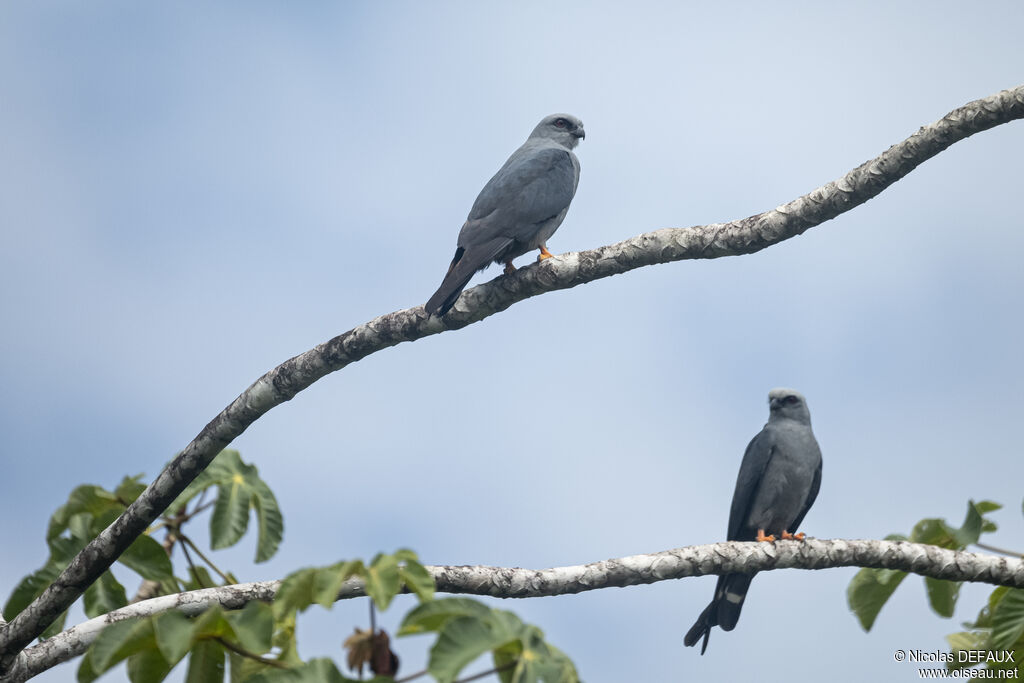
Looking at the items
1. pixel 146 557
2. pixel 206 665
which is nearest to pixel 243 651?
pixel 206 665

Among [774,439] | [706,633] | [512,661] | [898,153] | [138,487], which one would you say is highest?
[898,153]

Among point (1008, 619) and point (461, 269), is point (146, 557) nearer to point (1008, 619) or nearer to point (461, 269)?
point (461, 269)

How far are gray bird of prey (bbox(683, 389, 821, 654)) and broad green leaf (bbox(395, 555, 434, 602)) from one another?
14.9 feet

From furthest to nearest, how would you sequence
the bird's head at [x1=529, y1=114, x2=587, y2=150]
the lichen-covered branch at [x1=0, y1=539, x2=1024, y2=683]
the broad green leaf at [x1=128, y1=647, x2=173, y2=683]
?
the bird's head at [x1=529, y1=114, x2=587, y2=150] → the lichen-covered branch at [x1=0, y1=539, x2=1024, y2=683] → the broad green leaf at [x1=128, y1=647, x2=173, y2=683]

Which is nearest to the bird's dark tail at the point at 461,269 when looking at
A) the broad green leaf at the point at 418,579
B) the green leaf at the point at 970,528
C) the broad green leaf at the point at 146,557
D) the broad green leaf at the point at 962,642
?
the broad green leaf at the point at 146,557

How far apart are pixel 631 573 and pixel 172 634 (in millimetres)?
2561

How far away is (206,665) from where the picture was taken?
3439 mm

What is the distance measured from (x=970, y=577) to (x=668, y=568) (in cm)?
171

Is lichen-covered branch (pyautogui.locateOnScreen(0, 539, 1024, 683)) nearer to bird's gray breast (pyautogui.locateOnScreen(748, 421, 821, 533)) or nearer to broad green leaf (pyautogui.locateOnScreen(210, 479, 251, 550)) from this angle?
broad green leaf (pyautogui.locateOnScreen(210, 479, 251, 550))

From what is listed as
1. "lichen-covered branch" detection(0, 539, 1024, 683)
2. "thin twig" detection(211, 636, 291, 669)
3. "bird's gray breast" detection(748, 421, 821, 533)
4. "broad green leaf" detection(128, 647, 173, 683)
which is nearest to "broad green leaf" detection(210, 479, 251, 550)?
"lichen-covered branch" detection(0, 539, 1024, 683)

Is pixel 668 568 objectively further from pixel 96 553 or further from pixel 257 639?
pixel 96 553

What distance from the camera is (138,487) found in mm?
5938

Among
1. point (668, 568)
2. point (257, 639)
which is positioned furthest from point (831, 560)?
point (257, 639)

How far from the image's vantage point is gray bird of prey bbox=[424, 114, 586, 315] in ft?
19.1
